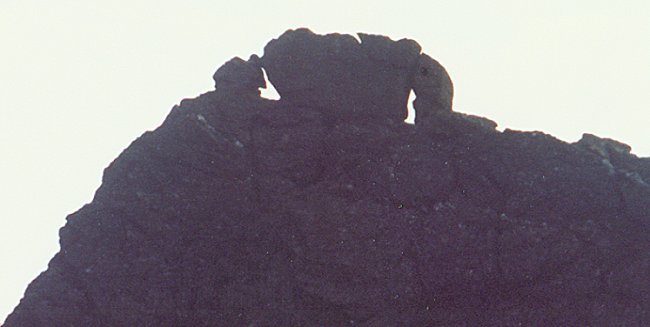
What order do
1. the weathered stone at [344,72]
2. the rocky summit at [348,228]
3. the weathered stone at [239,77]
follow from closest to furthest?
the rocky summit at [348,228]
the weathered stone at [344,72]
the weathered stone at [239,77]

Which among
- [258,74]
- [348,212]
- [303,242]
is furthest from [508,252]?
[258,74]

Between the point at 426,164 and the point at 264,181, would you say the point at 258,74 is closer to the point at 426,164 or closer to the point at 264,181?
the point at 264,181

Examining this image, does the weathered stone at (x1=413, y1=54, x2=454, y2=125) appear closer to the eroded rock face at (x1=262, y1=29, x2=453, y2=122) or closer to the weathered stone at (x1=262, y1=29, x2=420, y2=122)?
the eroded rock face at (x1=262, y1=29, x2=453, y2=122)

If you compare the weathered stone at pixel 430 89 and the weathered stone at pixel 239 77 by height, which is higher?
the weathered stone at pixel 239 77

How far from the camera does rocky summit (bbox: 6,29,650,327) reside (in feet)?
63.0

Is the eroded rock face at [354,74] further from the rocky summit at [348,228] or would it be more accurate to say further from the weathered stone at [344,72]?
the rocky summit at [348,228]

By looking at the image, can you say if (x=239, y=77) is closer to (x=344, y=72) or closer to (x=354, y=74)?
(x=344, y=72)

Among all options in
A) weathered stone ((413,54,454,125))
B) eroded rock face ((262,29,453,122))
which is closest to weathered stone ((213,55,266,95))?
eroded rock face ((262,29,453,122))

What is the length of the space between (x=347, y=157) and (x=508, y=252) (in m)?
6.13

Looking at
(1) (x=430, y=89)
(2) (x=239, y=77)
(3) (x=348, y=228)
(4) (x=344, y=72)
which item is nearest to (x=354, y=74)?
(4) (x=344, y=72)

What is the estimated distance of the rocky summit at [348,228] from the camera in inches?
756

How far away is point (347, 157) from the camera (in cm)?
2081

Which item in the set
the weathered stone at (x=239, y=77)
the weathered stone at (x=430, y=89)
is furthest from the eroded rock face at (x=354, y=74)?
the weathered stone at (x=239, y=77)

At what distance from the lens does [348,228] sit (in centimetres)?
1989
